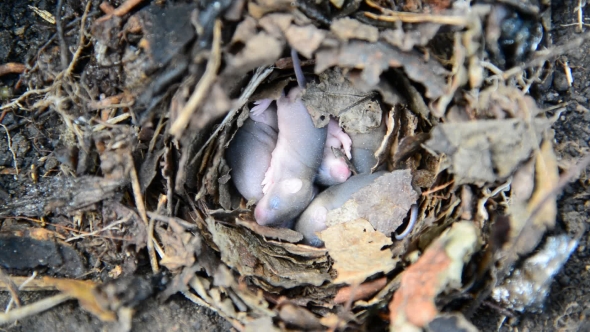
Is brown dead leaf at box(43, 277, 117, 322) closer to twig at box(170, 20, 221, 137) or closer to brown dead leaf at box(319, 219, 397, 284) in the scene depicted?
twig at box(170, 20, 221, 137)

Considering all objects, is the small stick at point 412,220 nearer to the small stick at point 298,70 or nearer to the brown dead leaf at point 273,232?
the brown dead leaf at point 273,232

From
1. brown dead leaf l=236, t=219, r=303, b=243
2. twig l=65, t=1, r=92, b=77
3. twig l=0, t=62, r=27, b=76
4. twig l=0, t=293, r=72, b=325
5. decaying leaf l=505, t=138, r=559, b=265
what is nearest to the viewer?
twig l=0, t=293, r=72, b=325

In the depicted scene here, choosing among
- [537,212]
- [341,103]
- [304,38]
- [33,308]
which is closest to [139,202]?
[33,308]

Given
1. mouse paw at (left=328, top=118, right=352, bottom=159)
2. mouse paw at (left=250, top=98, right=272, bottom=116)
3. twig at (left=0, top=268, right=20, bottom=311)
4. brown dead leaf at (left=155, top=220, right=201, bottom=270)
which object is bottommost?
twig at (left=0, top=268, right=20, bottom=311)

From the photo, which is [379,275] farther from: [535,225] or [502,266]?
[535,225]

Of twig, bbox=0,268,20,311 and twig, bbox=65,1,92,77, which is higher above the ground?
twig, bbox=65,1,92,77

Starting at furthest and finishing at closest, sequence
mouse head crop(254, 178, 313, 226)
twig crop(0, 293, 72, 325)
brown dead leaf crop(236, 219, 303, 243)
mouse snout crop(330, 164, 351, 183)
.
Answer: mouse snout crop(330, 164, 351, 183) < mouse head crop(254, 178, 313, 226) < brown dead leaf crop(236, 219, 303, 243) < twig crop(0, 293, 72, 325)

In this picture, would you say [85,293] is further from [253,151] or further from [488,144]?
[488,144]

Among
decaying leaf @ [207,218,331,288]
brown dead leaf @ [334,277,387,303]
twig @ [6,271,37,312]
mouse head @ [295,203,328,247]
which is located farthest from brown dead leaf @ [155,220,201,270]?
mouse head @ [295,203,328,247]
